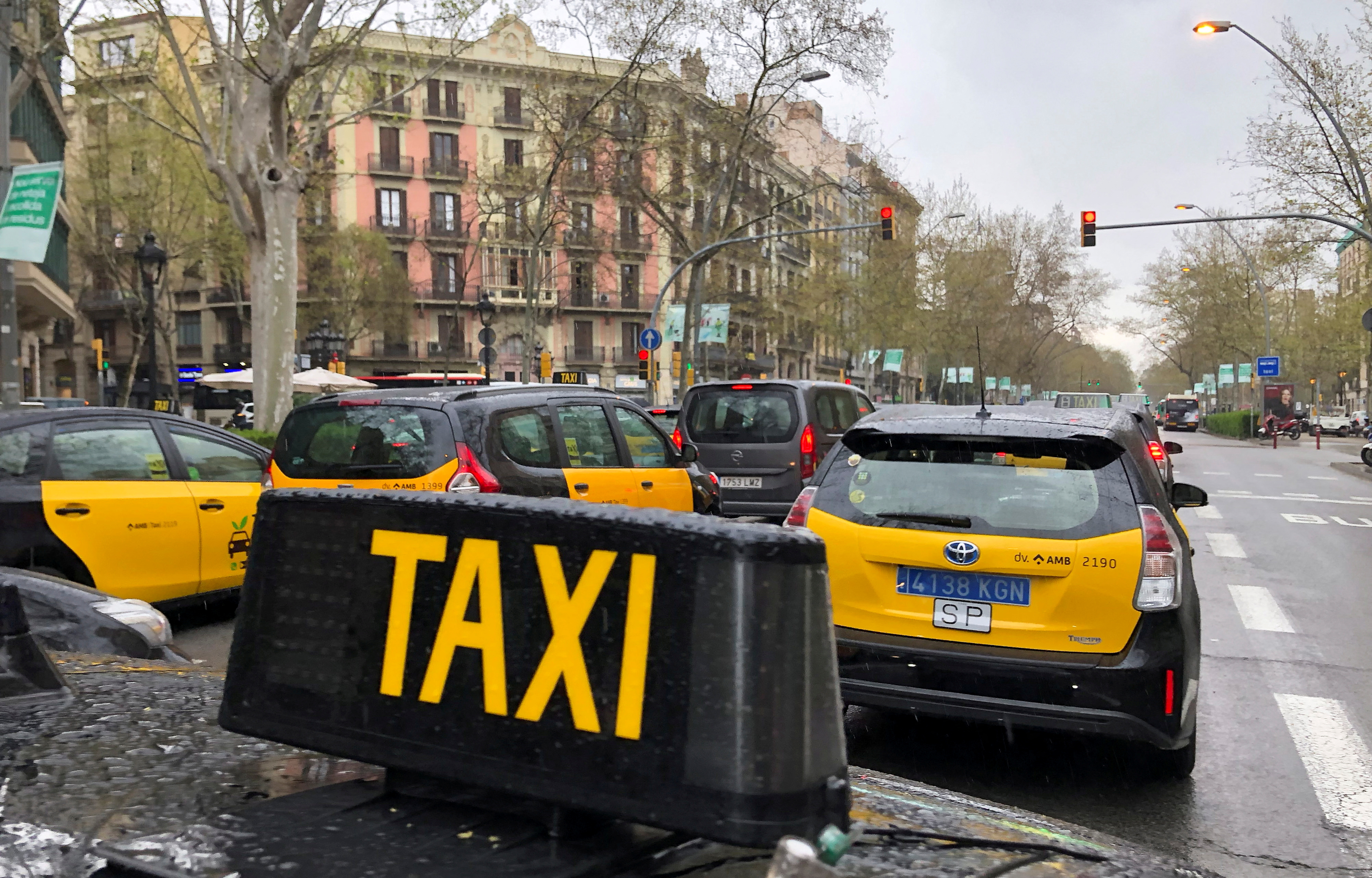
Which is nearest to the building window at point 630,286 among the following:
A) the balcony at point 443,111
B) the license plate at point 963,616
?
the balcony at point 443,111

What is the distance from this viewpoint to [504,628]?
151 cm

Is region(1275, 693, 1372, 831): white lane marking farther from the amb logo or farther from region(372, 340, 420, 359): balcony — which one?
region(372, 340, 420, 359): balcony

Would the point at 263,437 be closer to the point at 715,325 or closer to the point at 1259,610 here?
the point at 1259,610

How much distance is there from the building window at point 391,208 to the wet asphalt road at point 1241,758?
56.8 metres

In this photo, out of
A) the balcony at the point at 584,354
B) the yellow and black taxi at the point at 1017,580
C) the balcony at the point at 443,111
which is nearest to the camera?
the yellow and black taxi at the point at 1017,580

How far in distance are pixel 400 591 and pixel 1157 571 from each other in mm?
3498

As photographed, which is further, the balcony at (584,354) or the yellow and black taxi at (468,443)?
the balcony at (584,354)

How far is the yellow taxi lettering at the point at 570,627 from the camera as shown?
1451mm

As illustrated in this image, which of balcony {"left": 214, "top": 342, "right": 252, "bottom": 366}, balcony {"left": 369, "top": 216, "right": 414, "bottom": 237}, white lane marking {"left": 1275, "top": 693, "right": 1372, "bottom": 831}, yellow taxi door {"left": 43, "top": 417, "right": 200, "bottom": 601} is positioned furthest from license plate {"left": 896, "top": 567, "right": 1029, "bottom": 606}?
balcony {"left": 214, "top": 342, "right": 252, "bottom": 366}

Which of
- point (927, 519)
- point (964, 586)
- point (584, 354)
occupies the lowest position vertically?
point (964, 586)

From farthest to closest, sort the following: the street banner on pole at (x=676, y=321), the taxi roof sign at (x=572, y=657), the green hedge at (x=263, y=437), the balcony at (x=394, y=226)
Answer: the balcony at (x=394, y=226)
the street banner on pole at (x=676, y=321)
the green hedge at (x=263, y=437)
the taxi roof sign at (x=572, y=657)

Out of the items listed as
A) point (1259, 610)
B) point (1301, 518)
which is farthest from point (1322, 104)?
point (1259, 610)

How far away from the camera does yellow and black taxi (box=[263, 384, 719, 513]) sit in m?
7.18

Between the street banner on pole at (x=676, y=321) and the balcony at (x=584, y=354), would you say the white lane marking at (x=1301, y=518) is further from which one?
the balcony at (x=584, y=354)
